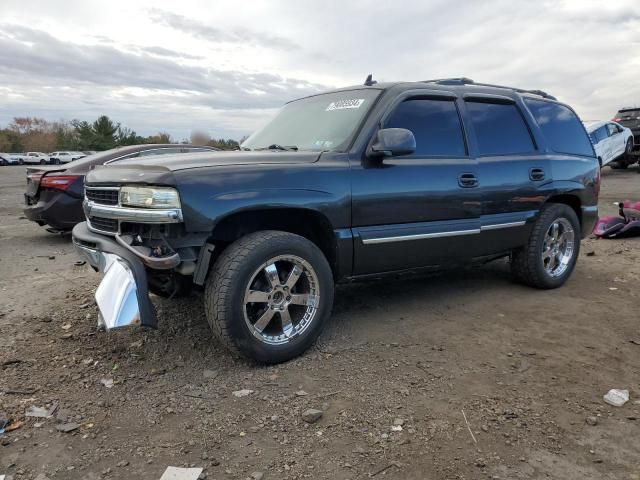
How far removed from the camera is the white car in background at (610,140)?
53.2 feet

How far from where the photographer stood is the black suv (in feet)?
10.4

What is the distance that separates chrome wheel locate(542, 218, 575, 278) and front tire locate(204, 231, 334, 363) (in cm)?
282

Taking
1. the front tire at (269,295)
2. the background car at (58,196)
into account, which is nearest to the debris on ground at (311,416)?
the front tire at (269,295)

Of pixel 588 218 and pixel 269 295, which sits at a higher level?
pixel 588 218

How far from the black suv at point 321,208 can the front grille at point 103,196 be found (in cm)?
1

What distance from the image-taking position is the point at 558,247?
17.9ft

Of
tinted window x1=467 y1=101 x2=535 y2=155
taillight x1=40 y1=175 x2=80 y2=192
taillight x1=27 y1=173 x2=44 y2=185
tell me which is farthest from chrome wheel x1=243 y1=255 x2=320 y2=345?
taillight x1=27 y1=173 x2=44 y2=185

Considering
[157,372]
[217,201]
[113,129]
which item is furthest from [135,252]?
[113,129]

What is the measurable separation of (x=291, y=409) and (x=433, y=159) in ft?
7.55

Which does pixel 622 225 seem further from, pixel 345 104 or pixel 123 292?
pixel 123 292

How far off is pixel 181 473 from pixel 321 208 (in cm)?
184

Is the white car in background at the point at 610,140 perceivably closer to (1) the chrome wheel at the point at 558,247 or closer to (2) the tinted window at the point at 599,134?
(2) the tinted window at the point at 599,134

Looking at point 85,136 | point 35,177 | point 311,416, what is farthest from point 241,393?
point 85,136

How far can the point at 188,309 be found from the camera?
14.6 feet
